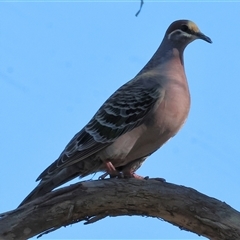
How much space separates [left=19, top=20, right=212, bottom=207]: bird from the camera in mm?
6656

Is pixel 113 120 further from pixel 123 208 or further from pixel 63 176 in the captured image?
pixel 123 208

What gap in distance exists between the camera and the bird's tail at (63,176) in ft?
21.0

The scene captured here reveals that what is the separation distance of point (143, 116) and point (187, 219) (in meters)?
1.54

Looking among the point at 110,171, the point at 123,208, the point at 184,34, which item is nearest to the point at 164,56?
the point at 184,34

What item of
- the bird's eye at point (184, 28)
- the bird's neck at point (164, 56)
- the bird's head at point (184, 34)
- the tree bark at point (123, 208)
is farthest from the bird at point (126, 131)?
the tree bark at point (123, 208)

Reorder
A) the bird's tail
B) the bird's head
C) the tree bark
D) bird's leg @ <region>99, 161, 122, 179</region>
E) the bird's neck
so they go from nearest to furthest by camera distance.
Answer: the tree bark, the bird's tail, bird's leg @ <region>99, 161, 122, 179</region>, the bird's neck, the bird's head

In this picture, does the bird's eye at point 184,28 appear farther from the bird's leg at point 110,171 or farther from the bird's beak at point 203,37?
the bird's leg at point 110,171

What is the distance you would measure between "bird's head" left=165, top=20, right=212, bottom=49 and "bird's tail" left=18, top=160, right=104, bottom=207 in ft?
5.72

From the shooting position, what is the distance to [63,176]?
664 cm

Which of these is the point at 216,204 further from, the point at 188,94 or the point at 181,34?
the point at 181,34

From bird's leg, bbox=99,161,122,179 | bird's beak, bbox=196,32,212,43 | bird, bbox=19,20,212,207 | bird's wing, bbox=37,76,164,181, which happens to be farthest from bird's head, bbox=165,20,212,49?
bird's leg, bbox=99,161,122,179

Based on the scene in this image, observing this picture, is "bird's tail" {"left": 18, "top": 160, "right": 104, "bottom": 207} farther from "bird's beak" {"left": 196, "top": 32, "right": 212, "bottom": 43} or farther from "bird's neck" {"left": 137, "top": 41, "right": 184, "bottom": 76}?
"bird's beak" {"left": 196, "top": 32, "right": 212, "bottom": 43}

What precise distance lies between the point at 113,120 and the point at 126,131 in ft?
0.87

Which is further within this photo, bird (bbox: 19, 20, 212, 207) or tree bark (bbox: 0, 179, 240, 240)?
bird (bbox: 19, 20, 212, 207)
